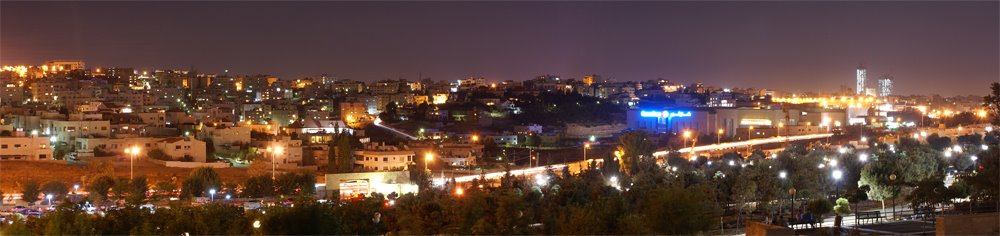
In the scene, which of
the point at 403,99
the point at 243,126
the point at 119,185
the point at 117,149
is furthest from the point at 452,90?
the point at 119,185

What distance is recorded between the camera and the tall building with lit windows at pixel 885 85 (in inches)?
2707

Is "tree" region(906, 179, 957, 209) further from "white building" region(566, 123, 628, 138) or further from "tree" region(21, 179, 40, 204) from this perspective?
"white building" region(566, 123, 628, 138)

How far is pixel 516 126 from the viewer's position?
114 ft

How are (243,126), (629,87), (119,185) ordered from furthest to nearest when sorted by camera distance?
1. (629,87)
2. (243,126)
3. (119,185)

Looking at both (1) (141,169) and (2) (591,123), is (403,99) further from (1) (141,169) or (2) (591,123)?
(1) (141,169)

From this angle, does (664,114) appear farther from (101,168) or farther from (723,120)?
(101,168)

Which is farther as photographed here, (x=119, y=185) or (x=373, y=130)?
(x=373, y=130)

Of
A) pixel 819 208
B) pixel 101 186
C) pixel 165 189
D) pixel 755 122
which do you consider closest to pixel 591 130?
pixel 755 122

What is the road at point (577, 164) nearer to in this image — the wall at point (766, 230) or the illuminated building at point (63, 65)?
the wall at point (766, 230)

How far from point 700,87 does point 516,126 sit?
38.9 m

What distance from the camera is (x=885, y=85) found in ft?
227

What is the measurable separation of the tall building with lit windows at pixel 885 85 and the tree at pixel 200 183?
6042cm

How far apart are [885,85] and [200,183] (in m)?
61.9

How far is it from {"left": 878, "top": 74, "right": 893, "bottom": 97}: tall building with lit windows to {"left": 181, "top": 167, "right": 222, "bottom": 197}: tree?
6042cm
